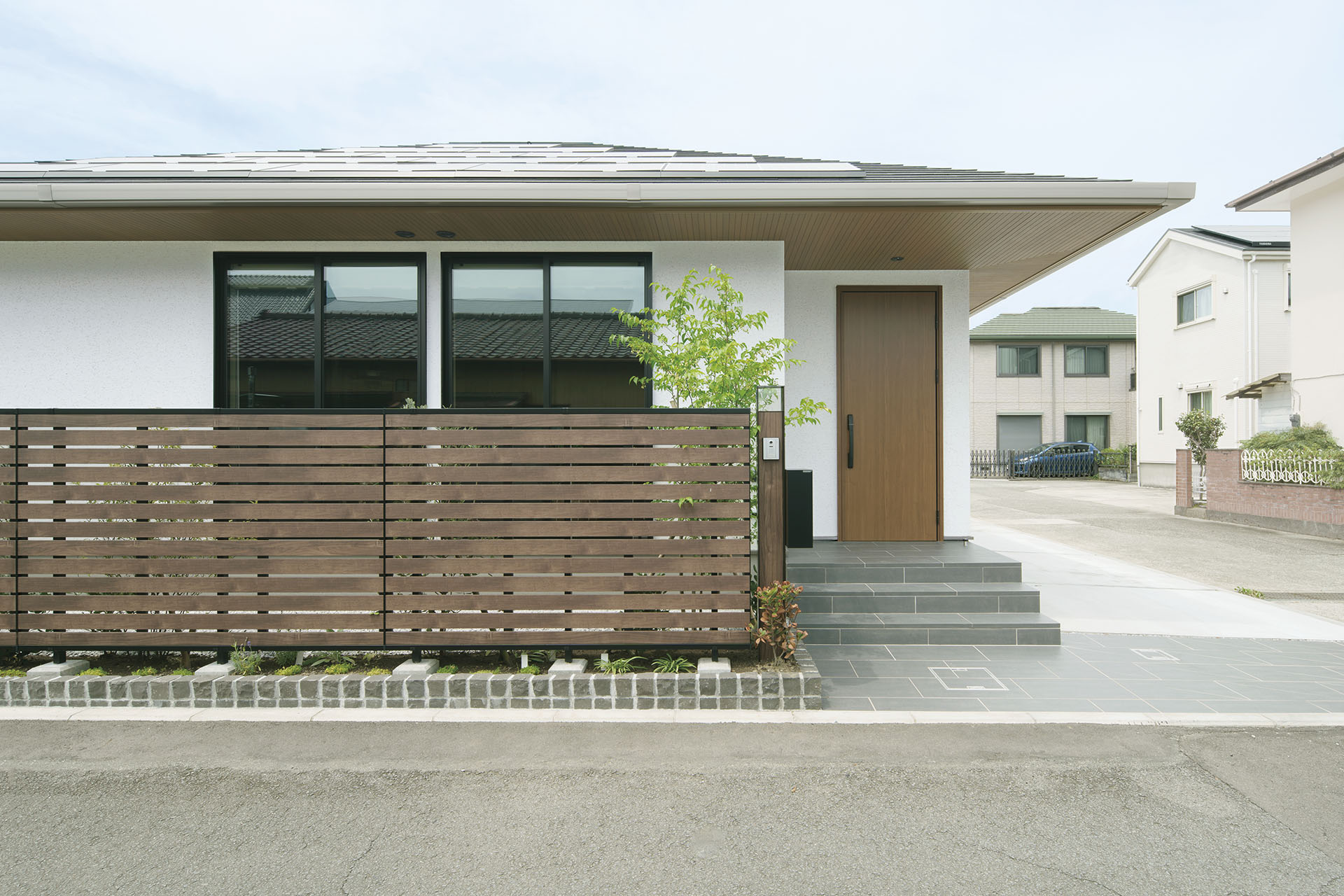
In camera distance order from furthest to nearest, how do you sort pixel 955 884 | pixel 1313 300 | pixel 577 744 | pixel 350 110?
pixel 350 110, pixel 1313 300, pixel 577 744, pixel 955 884

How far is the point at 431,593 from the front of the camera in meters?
3.64

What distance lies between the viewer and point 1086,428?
83.5 feet

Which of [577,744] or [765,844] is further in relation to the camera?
[577,744]

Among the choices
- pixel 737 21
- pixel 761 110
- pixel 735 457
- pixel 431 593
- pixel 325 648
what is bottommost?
pixel 325 648

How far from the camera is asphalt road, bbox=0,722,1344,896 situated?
2119 millimetres

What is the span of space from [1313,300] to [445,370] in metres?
15.6

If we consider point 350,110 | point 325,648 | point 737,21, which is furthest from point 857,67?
point 350,110

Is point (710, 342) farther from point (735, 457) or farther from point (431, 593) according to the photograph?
point (431, 593)

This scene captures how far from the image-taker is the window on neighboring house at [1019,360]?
998 inches

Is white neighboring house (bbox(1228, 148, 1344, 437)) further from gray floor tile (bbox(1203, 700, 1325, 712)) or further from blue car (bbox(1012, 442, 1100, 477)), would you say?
gray floor tile (bbox(1203, 700, 1325, 712))

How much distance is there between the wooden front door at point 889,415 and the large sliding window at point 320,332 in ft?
13.4

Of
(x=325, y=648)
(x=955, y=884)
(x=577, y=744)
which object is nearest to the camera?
(x=955, y=884)

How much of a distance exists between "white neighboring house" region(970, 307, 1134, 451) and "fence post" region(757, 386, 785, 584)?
2416 centimetres

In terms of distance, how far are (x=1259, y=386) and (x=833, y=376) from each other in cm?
1400
